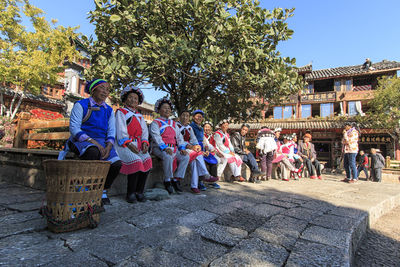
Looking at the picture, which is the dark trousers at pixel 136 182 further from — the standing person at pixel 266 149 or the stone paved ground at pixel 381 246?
the standing person at pixel 266 149

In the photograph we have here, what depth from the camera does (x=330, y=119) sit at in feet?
58.4

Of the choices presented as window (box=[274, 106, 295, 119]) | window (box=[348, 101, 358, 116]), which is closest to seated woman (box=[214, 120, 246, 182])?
window (box=[274, 106, 295, 119])

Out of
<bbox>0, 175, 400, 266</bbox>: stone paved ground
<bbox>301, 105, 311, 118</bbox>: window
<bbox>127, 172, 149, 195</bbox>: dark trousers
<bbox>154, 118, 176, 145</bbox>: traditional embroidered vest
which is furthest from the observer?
<bbox>301, 105, 311, 118</bbox>: window

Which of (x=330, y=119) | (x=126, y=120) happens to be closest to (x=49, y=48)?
(x=126, y=120)

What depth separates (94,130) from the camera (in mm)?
2617

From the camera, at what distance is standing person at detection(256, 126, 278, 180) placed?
19.9 ft

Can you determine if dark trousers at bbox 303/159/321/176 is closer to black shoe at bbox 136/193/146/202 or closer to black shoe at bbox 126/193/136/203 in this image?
black shoe at bbox 136/193/146/202

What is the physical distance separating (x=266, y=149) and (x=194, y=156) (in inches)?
115

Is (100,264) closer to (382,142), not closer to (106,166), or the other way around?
(106,166)

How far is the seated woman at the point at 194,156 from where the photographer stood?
3.73 metres

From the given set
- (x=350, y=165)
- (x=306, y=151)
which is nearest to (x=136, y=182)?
(x=350, y=165)

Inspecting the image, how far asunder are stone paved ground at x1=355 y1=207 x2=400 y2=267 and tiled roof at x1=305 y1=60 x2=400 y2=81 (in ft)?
66.8

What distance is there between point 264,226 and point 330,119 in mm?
18775

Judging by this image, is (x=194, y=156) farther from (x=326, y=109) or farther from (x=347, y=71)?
(x=347, y=71)
